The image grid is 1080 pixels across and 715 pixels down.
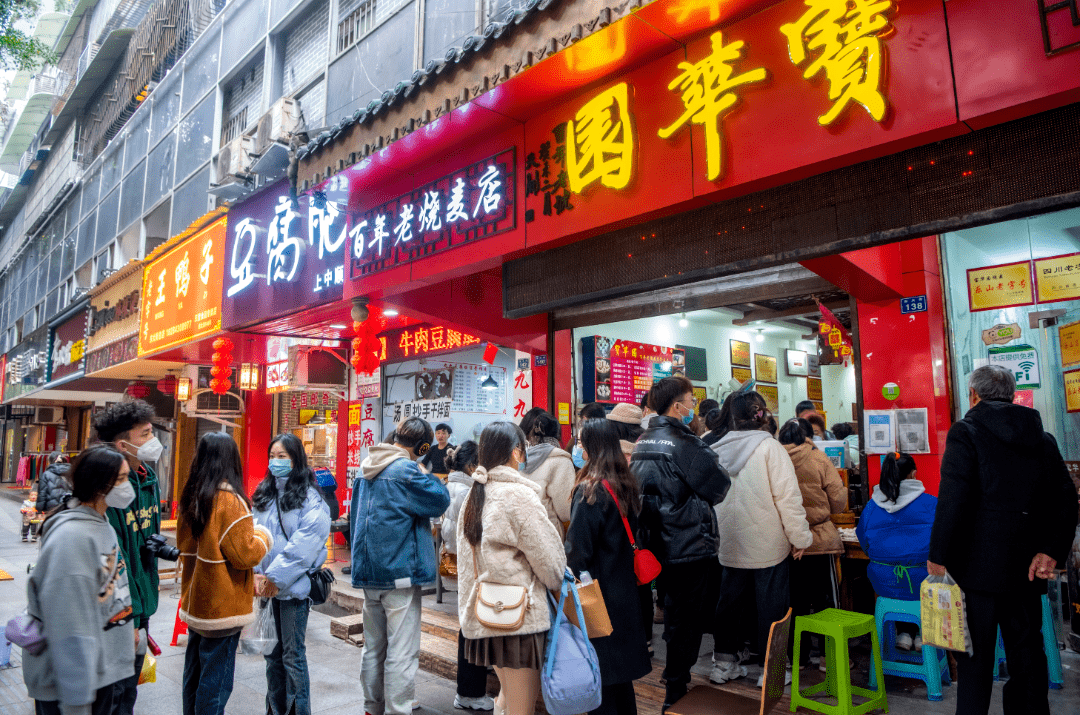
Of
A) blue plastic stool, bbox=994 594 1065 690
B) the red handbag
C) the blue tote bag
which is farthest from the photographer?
blue plastic stool, bbox=994 594 1065 690

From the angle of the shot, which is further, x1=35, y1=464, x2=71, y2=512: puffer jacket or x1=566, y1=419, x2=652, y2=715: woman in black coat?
x1=35, y1=464, x2=71, y2=512: puffer jacket

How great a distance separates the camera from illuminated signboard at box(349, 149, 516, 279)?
6.04m

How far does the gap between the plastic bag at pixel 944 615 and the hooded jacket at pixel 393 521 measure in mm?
2935

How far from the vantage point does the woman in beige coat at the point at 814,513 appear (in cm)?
502

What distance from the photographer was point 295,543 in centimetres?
417

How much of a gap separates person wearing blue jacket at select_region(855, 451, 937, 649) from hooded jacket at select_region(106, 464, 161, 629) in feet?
14.9

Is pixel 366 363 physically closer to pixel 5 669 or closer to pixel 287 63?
pixel 5 669

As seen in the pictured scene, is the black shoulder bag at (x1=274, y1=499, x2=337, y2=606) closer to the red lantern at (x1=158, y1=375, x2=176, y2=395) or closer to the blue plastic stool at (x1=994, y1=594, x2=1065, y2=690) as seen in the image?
the blue plastic stool at (x1=994, y1=594, x2=1065, y2=690)

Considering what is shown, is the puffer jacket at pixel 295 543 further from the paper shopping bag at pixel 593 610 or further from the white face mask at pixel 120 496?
the paper shopping bag at pixel 593 610

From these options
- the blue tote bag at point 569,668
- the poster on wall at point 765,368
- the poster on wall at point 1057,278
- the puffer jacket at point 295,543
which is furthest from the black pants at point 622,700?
the poster on wall at point 765,368

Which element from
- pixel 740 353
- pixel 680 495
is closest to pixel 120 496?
pixel 680 495

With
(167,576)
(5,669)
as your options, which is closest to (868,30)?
(5,669)

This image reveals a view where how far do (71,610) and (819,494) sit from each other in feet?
15.5

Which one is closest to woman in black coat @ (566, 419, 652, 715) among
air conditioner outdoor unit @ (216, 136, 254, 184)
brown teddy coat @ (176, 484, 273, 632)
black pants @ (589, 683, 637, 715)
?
black pants @ (589, 683, 637, 715)
